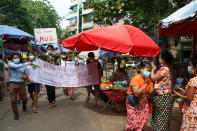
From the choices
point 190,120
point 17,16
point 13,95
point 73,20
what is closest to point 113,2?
point 13,95

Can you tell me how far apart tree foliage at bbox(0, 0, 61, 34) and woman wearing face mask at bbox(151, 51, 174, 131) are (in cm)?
1578

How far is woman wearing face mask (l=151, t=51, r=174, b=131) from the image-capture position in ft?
11.1

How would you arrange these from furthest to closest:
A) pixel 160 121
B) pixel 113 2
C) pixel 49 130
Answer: pixel 113 2 → pixel 49 130 → pixel 160 121

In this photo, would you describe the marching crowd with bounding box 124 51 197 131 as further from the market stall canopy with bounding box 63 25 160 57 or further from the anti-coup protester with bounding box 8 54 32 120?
the anti-coup protester with bounding box 8 54 32 120

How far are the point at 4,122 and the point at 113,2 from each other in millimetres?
5820

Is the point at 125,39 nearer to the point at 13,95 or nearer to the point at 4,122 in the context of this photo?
the point at 13,95

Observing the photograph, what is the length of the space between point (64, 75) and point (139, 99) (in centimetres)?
323

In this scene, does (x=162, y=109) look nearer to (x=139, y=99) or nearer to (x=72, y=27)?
(x=139, y=99)

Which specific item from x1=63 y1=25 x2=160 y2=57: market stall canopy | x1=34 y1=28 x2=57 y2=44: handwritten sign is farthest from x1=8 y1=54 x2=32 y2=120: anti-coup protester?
x1=34 y1=28 x2=57 y2=44: handwritten sign

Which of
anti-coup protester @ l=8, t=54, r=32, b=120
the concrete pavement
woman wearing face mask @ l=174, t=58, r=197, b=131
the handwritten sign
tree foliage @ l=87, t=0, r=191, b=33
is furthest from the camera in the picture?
tree foliage @ l=87, t=0, r=191, b=33

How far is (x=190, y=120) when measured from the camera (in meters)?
3.05

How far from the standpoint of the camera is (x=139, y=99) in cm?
363

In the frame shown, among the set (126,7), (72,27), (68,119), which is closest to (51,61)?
(68,119)

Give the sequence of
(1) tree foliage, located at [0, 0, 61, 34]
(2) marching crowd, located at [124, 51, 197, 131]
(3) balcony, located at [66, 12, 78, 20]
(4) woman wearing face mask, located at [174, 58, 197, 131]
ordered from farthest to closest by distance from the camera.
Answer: (3) balcony, located at [66, 12, 78, 20], (1) tree foliage, located at [0, 0, 61, 34], (2) marching crowd, located at [124, 51, 197, 131], (4) woman wearing face mask, located at [174, 58, 197, 131]
